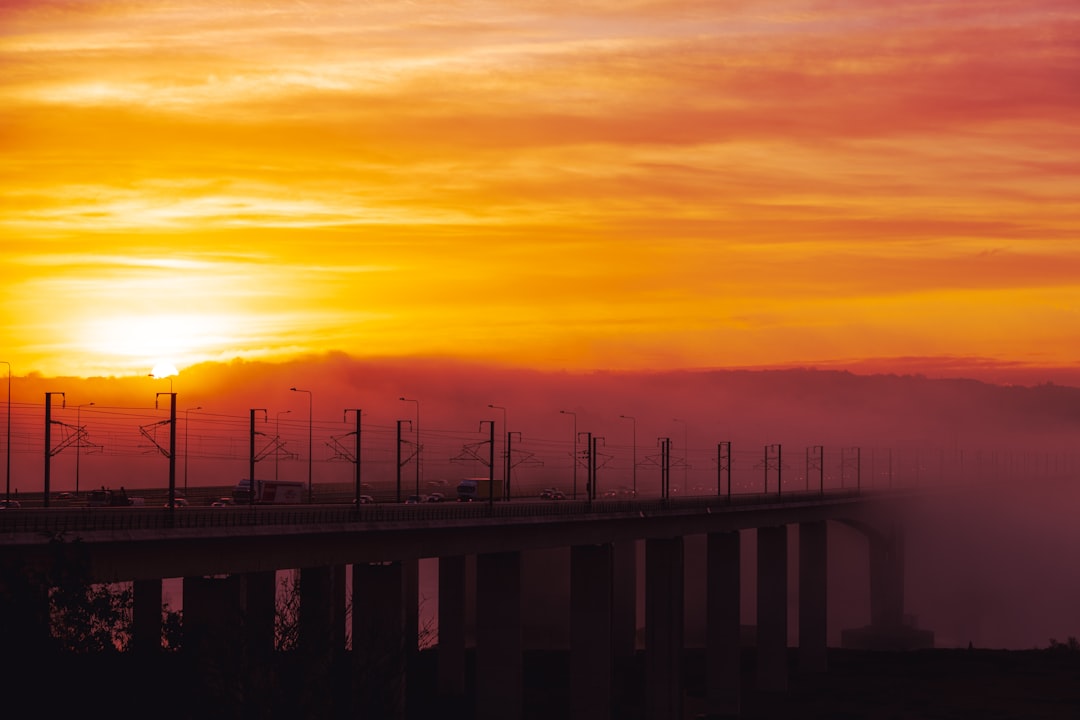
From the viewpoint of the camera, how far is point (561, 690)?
5684 inches

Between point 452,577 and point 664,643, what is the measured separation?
17.5m

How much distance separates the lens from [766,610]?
487 ft

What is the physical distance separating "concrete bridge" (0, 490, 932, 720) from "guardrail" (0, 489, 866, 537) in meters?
0.16

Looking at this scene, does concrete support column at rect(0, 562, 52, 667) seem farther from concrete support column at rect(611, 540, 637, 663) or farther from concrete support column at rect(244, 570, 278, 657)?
concrete support column at rect(611, 540, 637, 663)

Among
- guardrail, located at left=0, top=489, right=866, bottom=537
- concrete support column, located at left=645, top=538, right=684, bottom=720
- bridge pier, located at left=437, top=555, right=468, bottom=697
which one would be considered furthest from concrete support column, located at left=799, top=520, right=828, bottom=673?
bridge pier, located at left=437, top=555, right=468, bottom=697

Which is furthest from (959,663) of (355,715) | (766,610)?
(355,715)

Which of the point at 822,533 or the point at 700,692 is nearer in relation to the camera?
the point at 700,692

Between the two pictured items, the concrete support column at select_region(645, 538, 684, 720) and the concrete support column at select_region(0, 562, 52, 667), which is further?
the concrete support column at select_region(645, 538, 684, 720)

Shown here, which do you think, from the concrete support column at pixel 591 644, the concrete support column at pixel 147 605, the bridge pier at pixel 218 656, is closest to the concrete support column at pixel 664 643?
the concrete support column at pixel 591 644

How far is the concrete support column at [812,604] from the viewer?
16312 cm

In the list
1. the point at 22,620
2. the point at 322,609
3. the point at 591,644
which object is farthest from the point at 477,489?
the point at 22,620

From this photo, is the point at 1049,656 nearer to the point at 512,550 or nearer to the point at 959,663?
the point at 959,663

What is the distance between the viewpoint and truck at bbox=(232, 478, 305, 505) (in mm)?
118625

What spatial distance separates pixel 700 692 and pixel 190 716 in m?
97.9
